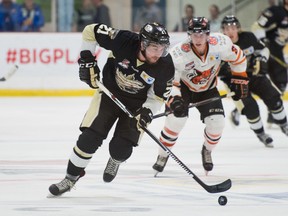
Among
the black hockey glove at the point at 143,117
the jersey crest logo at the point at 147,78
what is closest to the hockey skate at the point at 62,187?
the black hockey glove at the point at 143,117

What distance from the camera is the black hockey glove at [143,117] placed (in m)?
5.19

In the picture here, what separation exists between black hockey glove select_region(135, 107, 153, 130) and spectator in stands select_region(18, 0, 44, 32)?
722 centimetres

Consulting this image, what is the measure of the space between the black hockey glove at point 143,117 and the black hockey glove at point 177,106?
61 cm

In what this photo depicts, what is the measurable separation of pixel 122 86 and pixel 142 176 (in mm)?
1060

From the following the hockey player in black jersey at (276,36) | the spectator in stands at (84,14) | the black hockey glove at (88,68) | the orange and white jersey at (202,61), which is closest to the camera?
the black hockey glove at (88,68)

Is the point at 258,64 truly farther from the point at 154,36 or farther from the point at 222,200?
the point at 222,200

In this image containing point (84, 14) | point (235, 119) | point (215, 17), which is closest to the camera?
point (235, 119)

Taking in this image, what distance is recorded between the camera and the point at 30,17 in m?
12.3

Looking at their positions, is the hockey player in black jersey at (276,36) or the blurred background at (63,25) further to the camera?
the blurred background at (63,25)

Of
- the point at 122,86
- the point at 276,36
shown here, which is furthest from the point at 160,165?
the point at 276,36

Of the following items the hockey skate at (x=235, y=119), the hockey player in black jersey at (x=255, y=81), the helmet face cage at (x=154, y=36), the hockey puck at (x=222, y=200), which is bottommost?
the hockey skate at (x=235, y=119)

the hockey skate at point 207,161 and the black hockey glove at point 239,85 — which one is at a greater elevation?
the black hockey glove at point 239,85

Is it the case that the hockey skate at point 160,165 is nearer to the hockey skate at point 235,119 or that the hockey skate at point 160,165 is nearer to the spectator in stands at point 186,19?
the hockey skate at point 235,119

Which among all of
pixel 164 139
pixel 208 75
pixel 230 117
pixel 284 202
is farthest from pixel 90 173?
pixel 230 117
